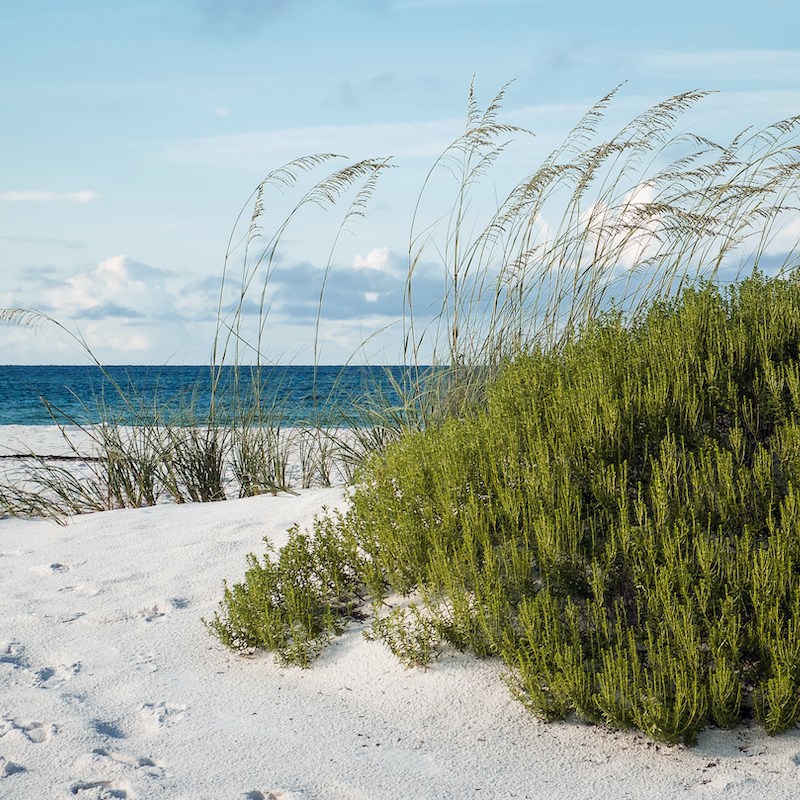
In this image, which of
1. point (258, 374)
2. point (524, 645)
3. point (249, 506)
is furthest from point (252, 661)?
point (258, 374)

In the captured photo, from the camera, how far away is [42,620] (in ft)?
15.3

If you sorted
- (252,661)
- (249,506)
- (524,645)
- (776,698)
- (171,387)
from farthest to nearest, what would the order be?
(171,387)
(249,506)
(252,661)
(524,645)
(776,698)

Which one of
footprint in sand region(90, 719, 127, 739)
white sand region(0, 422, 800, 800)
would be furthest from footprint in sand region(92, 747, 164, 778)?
footprint in sand region(90, 719, 127, 739)

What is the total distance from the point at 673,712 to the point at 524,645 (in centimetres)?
63

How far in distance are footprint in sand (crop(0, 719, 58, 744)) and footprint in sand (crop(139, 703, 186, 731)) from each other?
1.17ft

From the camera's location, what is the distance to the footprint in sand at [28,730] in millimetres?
3414

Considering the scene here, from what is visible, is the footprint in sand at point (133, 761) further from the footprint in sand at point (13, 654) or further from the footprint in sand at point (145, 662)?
the footprint in sand at point (13, 654)

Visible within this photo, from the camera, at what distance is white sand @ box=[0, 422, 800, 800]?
2.98 meters

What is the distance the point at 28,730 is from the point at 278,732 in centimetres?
105

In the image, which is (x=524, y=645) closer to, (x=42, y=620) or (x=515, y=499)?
(x=515, y=499)

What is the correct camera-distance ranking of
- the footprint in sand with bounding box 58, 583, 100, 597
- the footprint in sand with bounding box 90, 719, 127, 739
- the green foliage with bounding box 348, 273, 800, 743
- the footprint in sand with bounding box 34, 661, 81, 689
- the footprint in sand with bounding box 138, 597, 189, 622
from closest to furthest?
the green foliage with bounding box 348, 273, 800, 743 < the footprint in sand with bounding box 90, 719, 127, 739 < the footprint in sand with bounding box 34, 661, 81, 689 < the footprint in sand with bounding box 138, 597, 189, 622 < the footprint in sand with bounding box 58, 583, 100, 597

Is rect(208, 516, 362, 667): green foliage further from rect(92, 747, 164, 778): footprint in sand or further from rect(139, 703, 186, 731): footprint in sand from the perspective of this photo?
rect(92, 747, 164, 778): footprint in sand

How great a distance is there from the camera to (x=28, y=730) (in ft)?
11.4

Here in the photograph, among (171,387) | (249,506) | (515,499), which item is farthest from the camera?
(171,387)
